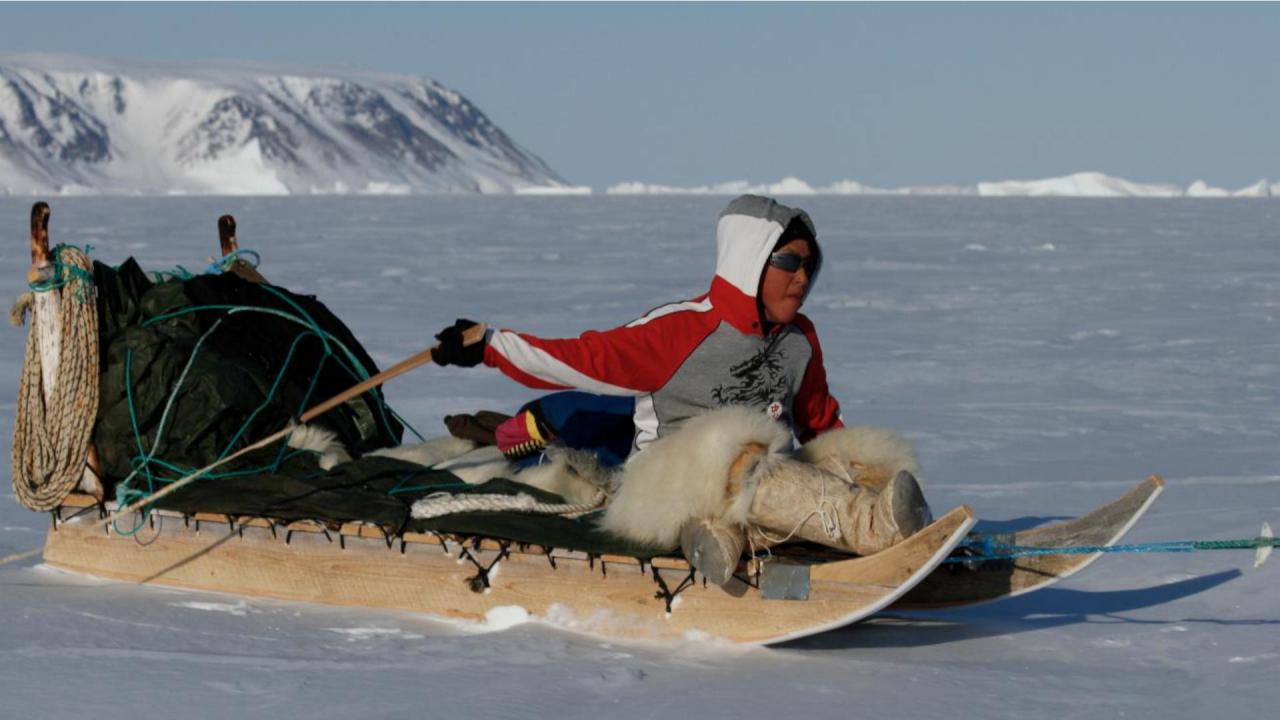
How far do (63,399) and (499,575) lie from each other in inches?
58.2

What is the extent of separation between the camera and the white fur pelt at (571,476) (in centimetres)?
442

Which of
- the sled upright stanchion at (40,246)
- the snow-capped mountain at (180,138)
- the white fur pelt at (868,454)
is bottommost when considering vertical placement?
the white fur pelt at (868,454)

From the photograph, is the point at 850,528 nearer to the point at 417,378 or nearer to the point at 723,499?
the point at 723,499

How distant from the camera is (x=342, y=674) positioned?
3.76 m

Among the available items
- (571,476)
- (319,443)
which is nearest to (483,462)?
(571,476)

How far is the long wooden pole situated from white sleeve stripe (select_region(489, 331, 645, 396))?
0.20 ft

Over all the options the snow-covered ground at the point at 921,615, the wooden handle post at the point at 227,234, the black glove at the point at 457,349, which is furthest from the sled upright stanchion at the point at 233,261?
the black glove at the point at 457,349

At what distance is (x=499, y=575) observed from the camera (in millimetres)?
4207

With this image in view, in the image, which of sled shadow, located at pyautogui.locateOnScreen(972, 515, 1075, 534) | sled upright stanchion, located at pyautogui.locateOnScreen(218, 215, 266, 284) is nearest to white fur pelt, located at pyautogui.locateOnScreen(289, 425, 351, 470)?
sled upright stanchion, located at pyautogui.locateOnScreen(218, 215, 266, 284)

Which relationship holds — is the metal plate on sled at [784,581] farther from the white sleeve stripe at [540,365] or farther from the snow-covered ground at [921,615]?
the white sleeve stripe at [540,365]

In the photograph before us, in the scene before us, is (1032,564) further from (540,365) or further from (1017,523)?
(1017,523)

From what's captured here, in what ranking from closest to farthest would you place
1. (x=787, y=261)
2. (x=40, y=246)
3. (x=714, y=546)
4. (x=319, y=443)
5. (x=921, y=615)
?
(x=714, y=546), (x=787, y=261), (x=921, y=615), (x=40, y=246), (x=319, y=443)

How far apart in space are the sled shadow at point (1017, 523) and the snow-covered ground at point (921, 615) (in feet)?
0.10

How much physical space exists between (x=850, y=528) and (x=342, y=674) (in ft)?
3.91
